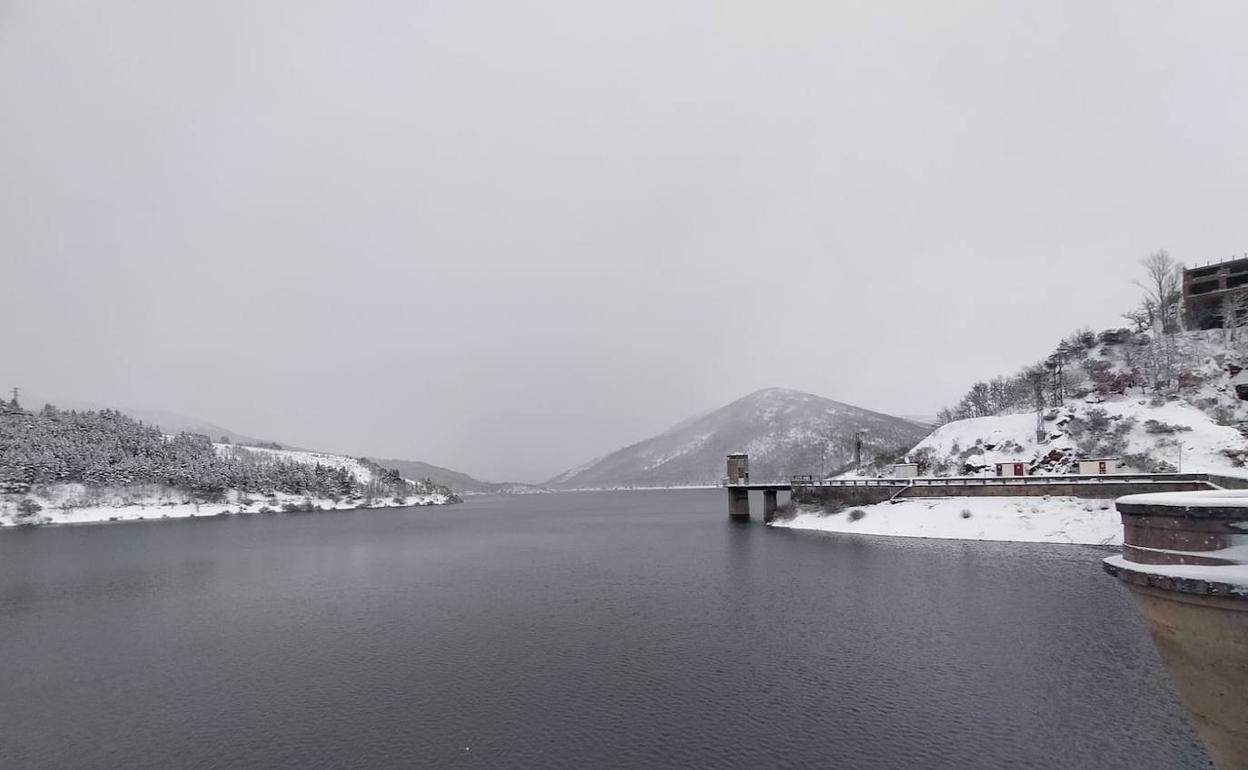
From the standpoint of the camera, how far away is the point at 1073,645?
2505 cm

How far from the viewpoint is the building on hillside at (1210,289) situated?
83312 millimetres

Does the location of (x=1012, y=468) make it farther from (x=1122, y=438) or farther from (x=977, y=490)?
(x=1122, y=438)

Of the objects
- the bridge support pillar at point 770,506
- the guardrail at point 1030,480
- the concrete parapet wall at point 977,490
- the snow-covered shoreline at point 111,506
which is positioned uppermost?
the guardrail at point 1030,480

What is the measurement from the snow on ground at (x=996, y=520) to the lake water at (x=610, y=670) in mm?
5155

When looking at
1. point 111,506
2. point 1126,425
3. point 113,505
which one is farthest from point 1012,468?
point 113,505

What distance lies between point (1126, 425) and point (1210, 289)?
149 ft

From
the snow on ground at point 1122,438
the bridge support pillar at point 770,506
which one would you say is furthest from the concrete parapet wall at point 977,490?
the snow on ground at point 1122,438

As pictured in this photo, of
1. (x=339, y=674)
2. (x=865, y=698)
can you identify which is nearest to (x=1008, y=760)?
(x=865, y=698)

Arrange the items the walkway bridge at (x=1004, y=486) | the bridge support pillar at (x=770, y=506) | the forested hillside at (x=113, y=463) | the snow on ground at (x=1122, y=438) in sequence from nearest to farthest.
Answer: the walkway bridge at (x=1004, y=486)
the snow on ground at (x=1122, y=438)
the bridge support pillar at (x=770, y=506)
the forested hillside at (x=113, y=463)

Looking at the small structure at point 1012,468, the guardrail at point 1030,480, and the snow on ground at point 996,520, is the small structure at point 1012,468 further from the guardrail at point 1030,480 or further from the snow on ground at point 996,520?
the snow on ground at point 996,520

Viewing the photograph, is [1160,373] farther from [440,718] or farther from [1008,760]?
[440,718]

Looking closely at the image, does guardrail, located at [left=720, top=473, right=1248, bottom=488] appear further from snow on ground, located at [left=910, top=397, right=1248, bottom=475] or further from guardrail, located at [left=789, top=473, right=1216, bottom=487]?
snow on ground, located at [left=910, top=397, right=1248, bottom=475]

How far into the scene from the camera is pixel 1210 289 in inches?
3487

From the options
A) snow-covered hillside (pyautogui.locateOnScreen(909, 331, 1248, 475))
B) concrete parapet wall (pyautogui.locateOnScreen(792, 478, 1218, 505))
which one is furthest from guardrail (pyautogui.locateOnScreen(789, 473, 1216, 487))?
snow-covered hillside (pyautogui.locateOnScreen(909, 331, 1248, 475))
